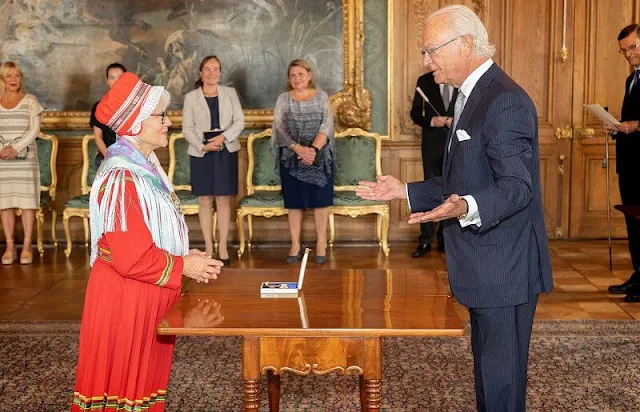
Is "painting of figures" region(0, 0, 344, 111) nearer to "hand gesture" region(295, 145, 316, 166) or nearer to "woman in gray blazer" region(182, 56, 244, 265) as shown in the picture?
"woman in gray blazer" region(182, 56, 244, 265)

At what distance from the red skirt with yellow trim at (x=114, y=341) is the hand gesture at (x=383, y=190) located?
2.55ft

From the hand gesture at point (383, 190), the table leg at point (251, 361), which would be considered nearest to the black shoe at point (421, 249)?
the hand gesture at point (383, 190)

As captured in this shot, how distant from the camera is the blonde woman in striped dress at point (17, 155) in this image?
8.05 m

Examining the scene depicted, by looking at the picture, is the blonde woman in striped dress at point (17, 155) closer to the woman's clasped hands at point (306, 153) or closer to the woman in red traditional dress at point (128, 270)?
the woman's clasped hands at point (306, 153)

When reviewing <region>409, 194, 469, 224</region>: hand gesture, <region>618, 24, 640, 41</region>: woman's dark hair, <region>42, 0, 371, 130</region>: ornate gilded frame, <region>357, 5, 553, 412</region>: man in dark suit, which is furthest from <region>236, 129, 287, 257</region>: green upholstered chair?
<region>409, 194, 469, 224</region>: hand gesture

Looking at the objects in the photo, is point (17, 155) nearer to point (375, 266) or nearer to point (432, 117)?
point (375, 266)

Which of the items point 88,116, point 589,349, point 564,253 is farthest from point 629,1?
point 88,116

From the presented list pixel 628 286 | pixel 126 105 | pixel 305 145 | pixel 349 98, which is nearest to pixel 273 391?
pixel 126 105

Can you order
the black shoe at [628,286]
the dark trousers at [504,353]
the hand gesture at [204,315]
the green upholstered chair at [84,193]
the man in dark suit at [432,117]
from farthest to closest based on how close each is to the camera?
the green upholstered chair at [84,193] → the man in dark suit at [432,117] → the black shoe at [628,286] → the dark trousers at [504,353] → the hand gesture at [204,315]

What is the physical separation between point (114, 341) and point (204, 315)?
40 cm

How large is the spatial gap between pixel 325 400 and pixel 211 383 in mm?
658

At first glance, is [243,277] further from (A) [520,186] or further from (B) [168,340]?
(A) [520,186]

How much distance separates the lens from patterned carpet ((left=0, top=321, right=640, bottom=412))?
14.4 ft

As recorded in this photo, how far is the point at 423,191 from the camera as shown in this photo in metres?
3.36
